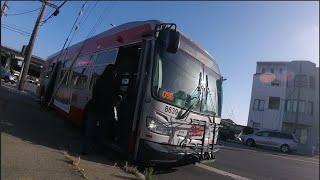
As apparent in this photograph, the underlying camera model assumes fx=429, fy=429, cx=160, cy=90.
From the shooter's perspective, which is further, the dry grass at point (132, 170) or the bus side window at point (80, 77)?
the bus side window at point (80, 77)

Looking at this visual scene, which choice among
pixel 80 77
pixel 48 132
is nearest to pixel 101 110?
pixel 48 132

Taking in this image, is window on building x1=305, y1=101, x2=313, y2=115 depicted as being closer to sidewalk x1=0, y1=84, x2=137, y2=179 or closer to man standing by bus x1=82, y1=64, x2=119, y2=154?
sidewalk x1=0, y1=84, x2=137, y2=179

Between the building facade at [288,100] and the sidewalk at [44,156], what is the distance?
1823 inches

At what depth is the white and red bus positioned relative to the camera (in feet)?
29.7

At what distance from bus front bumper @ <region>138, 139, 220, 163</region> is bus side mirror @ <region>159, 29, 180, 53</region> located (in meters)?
2.01

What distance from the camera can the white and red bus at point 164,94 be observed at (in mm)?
9039

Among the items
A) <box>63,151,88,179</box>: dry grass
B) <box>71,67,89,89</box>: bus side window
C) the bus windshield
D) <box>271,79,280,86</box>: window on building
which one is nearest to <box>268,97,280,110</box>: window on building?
<box>271,79,280,86</box>: window on building

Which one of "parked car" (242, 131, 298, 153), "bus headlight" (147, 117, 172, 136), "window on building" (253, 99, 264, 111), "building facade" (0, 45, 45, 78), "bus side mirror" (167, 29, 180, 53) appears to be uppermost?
"building facade" (0, 45, 45, 78)

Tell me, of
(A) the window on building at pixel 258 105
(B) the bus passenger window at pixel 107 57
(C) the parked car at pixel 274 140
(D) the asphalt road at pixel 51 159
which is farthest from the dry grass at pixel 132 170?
(A) the window on building at pixel 258 105

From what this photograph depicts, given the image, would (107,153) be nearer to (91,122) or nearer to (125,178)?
(91,122)

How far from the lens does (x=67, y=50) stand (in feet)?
64.0

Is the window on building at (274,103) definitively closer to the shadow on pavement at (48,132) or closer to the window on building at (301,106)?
the window on building at (301,106)

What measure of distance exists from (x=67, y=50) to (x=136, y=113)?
11.2 m

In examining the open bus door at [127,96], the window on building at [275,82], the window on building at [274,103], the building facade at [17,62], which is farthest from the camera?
the window on building at [275,82]
